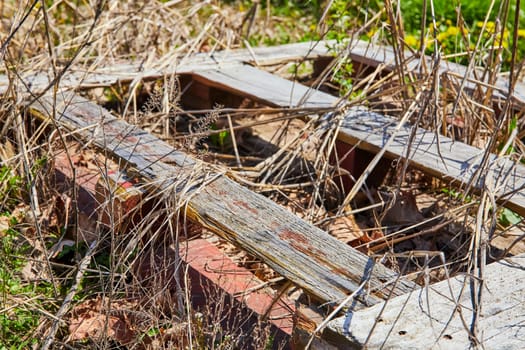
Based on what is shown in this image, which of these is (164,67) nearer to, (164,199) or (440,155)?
(164,199)

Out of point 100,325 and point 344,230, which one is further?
point 344,230

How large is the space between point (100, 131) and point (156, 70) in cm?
97

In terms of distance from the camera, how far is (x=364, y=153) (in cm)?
344

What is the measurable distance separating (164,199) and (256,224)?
33cm

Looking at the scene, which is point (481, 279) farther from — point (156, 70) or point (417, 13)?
point (417, 13)

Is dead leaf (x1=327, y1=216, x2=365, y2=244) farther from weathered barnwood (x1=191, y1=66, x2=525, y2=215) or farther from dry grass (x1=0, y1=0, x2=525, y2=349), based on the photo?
weathered barnwood (x1=191, y1=66, x2=525, y2=215)

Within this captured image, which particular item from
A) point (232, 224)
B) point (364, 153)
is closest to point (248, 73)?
point (364, 153)

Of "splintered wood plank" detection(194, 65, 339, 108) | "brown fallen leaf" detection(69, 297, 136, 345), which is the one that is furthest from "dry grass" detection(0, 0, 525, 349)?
"splintered wood plank" detection(194, 65, 339, 108)

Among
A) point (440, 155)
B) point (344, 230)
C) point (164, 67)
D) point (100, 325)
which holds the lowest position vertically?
point (100, 325)

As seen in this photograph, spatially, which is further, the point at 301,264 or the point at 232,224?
the point at 232,224

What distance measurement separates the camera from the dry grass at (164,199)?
7.68 ft

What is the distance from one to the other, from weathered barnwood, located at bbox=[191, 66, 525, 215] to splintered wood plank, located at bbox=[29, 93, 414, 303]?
1.59 feet

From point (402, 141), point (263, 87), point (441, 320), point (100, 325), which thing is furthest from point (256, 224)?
point (263, 87)

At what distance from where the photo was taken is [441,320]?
192 centimetres
